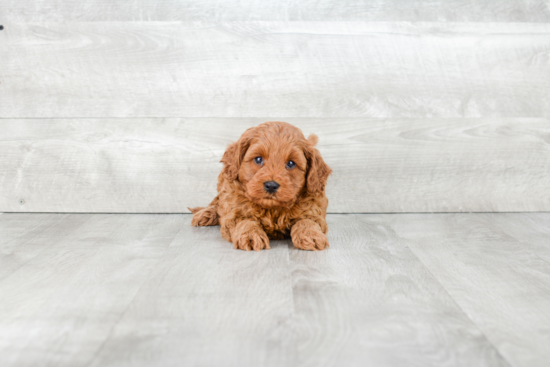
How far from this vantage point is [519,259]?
6.35ft

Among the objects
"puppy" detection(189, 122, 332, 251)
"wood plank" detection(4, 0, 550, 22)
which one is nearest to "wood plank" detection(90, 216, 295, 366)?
"puppy" detection(189, 122, 332, 251)

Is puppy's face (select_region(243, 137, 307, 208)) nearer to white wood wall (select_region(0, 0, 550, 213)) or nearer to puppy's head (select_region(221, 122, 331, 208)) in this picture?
puppy's head (select_region(221, 122, 331, 208))

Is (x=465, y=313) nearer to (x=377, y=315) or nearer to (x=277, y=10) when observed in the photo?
(x=377, y=315)

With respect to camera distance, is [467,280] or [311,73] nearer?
[467,280]

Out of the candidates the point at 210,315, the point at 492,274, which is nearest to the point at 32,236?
the point at 210,315

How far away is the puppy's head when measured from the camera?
1.89 m

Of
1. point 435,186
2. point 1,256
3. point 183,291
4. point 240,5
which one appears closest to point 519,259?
point 435,186

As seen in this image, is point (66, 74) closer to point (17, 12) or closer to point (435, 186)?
point (17, 12)

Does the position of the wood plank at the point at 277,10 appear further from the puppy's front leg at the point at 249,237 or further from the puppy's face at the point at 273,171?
the puppy's front leg at the point at 249,237

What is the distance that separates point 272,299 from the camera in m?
1.50

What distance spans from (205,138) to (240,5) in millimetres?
769

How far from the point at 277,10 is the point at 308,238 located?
1.38 meters

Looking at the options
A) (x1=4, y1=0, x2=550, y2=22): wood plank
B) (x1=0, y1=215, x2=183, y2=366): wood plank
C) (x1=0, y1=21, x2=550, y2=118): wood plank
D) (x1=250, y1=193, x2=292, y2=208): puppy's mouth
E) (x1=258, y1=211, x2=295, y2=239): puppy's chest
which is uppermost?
(x1=4, y1=0, x2=550, y2=22): wood plank

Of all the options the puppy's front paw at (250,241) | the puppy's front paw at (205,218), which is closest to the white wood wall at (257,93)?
the puppy's front paw at (205,218)
